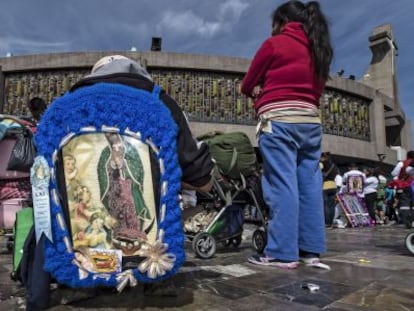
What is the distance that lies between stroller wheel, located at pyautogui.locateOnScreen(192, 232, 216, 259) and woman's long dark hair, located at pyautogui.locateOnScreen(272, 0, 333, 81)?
178 centimetres

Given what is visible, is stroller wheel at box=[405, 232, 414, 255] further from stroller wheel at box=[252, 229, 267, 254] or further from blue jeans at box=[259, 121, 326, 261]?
stroller wheel at box=[252, 229, 267, 254]

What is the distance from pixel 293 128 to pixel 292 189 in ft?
1.61

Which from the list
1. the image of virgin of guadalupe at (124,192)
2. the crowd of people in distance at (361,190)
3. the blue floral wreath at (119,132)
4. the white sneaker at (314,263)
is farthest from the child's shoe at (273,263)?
the crowd of people in distance at (361,190)

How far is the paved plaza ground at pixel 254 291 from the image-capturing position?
1968mm

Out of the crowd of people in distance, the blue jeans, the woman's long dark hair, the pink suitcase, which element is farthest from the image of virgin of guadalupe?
the crowd of people in distance

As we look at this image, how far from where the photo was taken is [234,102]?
22375 millimetres

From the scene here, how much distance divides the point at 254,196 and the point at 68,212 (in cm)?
266

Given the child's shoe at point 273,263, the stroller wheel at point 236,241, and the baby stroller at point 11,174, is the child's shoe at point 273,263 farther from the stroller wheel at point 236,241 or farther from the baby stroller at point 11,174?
the baby stroller at point 11,174

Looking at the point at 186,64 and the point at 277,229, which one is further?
the point at 186,64

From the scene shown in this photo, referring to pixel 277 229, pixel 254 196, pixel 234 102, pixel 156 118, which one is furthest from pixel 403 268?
pixel 234 102

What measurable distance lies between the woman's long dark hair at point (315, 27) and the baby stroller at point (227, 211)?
4.60 ft

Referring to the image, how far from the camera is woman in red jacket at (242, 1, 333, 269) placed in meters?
3.11

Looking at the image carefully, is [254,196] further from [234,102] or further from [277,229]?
[234,102]

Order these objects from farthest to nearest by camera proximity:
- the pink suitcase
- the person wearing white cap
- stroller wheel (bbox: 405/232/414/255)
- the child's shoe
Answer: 1. stroller wheel (bbox: 405/232/414/255)
2. the pink suitcase
3. the child's shoe
4. the person wearing white cap
